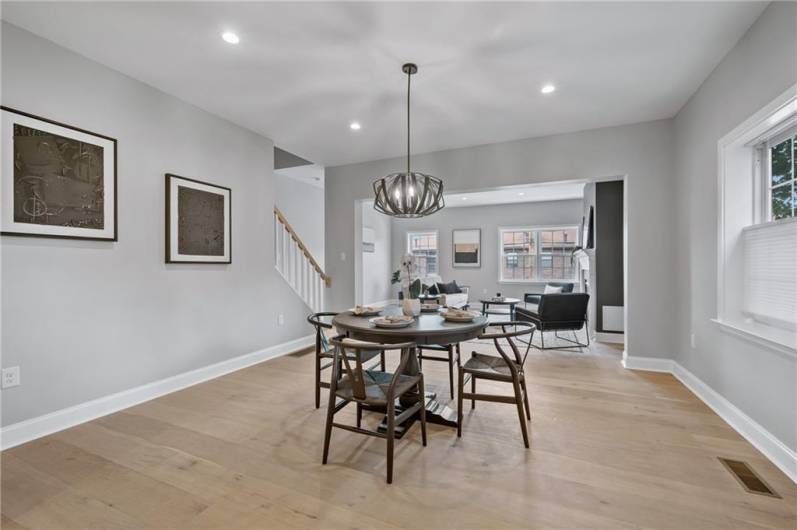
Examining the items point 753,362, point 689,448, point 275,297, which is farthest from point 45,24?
point 753,362

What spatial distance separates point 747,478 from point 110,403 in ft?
13.7

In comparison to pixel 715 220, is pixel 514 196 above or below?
above

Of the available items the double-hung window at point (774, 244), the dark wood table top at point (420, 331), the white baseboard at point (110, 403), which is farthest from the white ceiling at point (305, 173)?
the double-hung window at point (774, 244)

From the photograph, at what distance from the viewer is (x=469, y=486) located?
5.94 feet

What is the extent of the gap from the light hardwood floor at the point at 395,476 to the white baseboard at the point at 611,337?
7.98ft

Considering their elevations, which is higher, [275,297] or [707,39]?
[707,39]

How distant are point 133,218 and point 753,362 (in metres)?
4.64

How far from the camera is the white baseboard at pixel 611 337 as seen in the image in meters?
5.22

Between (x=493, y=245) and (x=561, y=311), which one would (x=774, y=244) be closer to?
(x=561, y=311)

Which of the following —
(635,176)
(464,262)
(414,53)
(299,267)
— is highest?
(414,53)

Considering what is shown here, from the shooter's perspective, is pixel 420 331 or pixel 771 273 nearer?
pixel 420 331

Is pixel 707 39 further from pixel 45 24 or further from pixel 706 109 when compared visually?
pixel 45 24

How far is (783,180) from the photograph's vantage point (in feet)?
7.64

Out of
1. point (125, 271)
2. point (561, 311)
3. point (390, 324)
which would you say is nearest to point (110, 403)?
point (125, 271)
